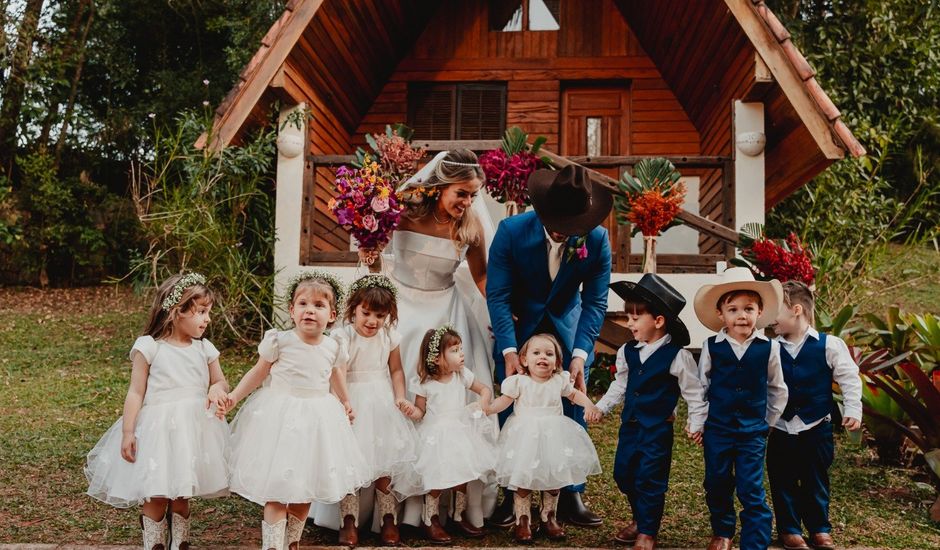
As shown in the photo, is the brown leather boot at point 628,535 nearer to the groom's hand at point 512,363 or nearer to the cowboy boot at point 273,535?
the groom's hand at point 512,363

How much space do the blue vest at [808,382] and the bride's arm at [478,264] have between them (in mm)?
1710

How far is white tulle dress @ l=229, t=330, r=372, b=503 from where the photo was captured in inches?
141

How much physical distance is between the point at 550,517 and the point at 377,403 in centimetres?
108

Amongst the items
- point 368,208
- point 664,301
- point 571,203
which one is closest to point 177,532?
point 368,208

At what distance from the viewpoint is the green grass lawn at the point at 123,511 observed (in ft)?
14.4

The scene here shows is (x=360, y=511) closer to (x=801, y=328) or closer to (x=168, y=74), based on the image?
(x=801, y=328)

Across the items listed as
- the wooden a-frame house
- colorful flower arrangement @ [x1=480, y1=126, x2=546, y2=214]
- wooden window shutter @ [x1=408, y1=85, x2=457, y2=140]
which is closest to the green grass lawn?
colorful flower arrangement @ [x1=480, y1=126, x2=546, y2=214]

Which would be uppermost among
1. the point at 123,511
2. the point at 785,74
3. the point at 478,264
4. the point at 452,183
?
the point at 785,74

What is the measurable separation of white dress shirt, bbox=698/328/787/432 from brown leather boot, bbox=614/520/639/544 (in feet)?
2.64

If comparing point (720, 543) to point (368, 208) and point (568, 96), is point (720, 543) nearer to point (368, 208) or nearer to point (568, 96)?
point (368, 208)

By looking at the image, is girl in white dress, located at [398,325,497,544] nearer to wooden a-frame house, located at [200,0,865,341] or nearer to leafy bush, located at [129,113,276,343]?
wooden a-frame house, located at [200,0,865,341]

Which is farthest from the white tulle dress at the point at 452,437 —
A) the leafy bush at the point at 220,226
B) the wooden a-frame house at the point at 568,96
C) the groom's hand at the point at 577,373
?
the leafy bush at the point at 220,226

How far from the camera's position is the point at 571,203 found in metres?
4.11

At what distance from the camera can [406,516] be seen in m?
4.28
